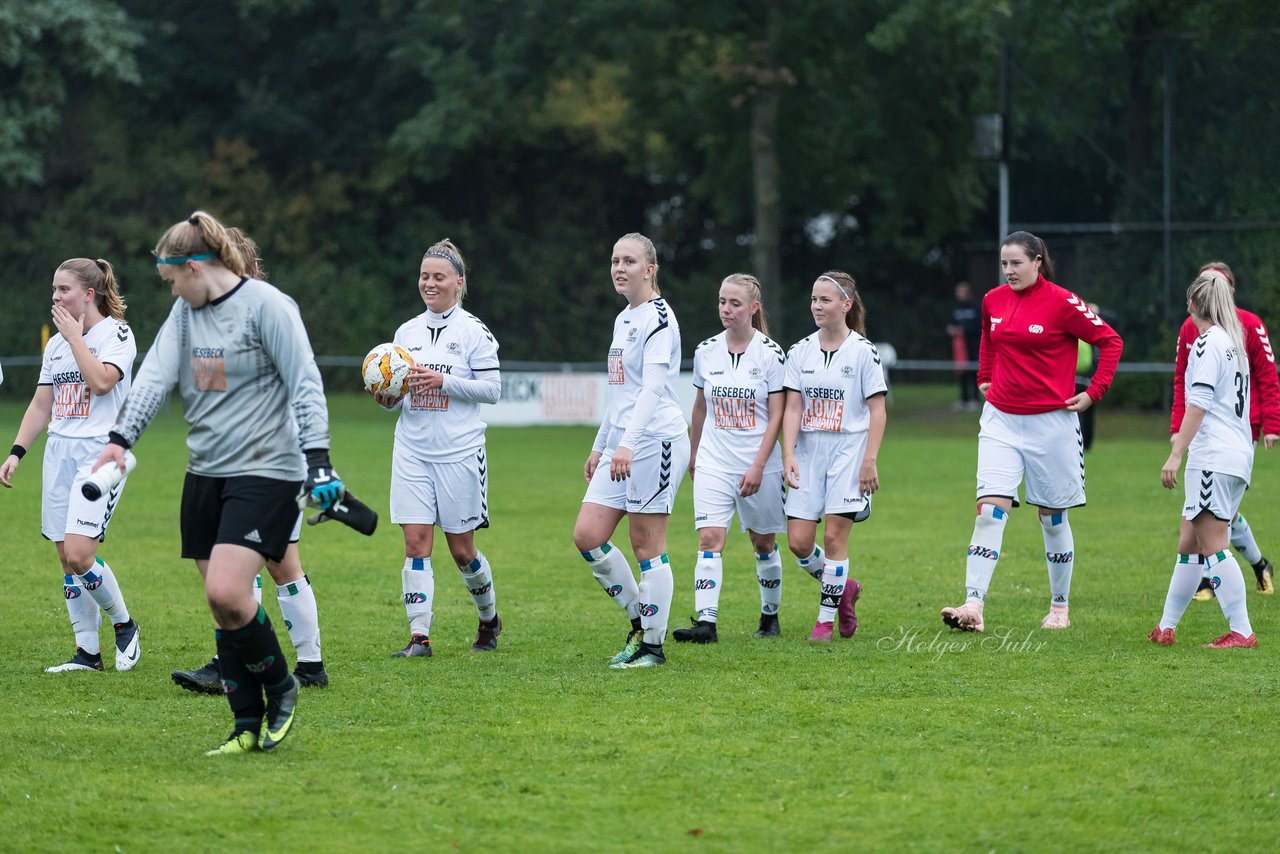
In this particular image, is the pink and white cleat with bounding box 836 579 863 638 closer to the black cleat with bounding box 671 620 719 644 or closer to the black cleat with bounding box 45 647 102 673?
the black cleat with bounding box 671 620 719 644

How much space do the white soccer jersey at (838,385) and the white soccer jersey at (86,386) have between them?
342cm

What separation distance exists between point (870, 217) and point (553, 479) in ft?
81.8

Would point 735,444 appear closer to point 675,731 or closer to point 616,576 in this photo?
point 616,576

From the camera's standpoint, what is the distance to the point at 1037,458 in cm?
898

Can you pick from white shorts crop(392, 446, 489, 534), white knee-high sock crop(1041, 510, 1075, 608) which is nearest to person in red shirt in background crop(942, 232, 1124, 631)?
white knee-high sock crop(1041, 510, 1075, 608)

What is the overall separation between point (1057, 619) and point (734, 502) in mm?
2034

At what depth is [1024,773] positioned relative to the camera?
5.87m

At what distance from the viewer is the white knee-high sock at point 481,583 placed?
8508 millimetres

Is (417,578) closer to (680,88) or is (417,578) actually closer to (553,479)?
(553,479)

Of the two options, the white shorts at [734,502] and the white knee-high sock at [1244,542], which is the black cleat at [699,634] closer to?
the white shorts at [734,502]

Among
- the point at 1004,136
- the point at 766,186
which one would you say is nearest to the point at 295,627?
the point at 1004,136

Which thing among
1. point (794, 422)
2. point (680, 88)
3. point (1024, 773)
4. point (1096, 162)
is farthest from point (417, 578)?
point (680, 88)

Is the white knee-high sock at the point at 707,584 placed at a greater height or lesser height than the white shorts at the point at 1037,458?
lesser

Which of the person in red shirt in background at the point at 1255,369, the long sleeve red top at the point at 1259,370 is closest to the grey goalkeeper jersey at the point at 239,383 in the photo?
the person in red shirt in background at the point at 1255,369
